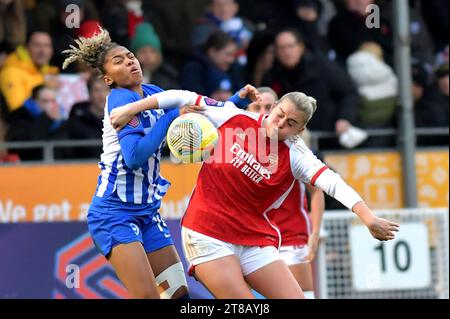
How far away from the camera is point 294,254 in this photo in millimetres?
9523

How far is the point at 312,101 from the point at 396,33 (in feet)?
16.4

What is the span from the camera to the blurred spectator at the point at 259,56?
41.2 feet

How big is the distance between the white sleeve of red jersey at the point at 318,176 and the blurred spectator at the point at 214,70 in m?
4.65

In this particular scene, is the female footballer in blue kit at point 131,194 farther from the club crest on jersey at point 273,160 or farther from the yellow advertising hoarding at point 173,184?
the yellow advertising hoarding at point 173,184

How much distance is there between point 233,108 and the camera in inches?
302

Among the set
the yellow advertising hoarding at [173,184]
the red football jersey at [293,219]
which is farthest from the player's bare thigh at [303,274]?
the yellow advertising hoarding at [173,184]

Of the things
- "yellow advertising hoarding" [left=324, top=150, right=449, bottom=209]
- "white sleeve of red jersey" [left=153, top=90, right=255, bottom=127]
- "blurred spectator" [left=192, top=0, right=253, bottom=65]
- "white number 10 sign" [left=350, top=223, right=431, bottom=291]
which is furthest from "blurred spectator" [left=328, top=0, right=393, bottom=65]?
"white sleeve of red jersey" [left=153, top=90, right=255, bottom=127]

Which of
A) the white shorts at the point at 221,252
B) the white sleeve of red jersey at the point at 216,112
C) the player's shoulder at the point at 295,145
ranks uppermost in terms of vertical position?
the white sleeve of red jersey at the point at 216,112

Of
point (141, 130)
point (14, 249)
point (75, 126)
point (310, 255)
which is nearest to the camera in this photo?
point (141, 130)

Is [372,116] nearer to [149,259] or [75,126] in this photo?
[75,126]

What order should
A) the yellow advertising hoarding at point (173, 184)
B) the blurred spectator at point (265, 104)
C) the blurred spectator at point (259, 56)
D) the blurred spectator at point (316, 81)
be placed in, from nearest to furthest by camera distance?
the blurred spectator at point (265, 104)
the yellow advertising hoarding at point (173, 184)
the blurred spectator at point (316, 81)
the blurred spectator at point (259, 56)

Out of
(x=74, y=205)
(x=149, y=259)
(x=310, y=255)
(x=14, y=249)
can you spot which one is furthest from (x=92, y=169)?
(x=149, y=259)

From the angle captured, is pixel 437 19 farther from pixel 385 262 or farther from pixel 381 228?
pixel 381 228

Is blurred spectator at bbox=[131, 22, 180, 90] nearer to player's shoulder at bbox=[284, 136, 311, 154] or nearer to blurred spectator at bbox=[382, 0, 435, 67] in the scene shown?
blurred spectator at bbox=[382, 0, 435, 67]
